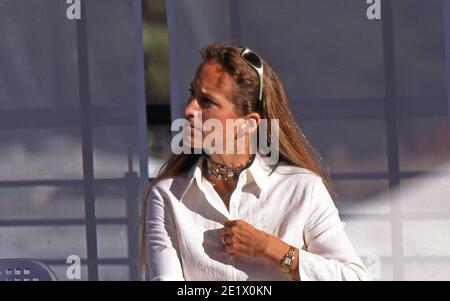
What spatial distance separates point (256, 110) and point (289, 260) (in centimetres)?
47

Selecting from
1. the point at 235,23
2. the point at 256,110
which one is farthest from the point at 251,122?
the point at 235,23

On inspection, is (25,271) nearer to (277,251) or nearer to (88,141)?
(88,141)

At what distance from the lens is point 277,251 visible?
277 centimetres

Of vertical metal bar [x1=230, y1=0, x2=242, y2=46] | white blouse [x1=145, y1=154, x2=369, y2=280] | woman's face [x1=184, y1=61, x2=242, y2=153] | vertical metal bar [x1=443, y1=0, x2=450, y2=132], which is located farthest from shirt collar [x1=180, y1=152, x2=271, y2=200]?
vertical metal bar [x1=443, y1=0, x2=450, y2=132]

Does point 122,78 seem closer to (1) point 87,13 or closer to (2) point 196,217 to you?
(1) point 87,13

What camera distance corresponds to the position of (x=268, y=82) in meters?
3.01

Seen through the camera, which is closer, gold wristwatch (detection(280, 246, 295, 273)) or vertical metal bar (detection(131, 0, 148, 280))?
gold wristwatch (detection(280, 246, 295, 273))

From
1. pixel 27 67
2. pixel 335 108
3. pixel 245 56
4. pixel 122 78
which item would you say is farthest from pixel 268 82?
pixel 27 67

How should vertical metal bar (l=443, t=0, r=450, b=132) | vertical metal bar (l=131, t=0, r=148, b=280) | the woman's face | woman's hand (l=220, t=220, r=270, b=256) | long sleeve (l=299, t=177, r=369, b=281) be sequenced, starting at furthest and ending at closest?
vertical metal bar (l=131, t=0, r=148, b=280), vertical metal bar (l=443, t=0, r=450, b=132), the woman's face, woman's hand (l=220, t=220, r=270, b=256), long sleeve (l=299, t=177, r=369, b=281)

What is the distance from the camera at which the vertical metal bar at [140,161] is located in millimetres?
3416

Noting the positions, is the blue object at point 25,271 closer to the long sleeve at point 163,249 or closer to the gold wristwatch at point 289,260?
the long sleeve at point 163,249

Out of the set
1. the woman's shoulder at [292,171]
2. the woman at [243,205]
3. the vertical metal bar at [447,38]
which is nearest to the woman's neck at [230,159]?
the woman at [243,205]

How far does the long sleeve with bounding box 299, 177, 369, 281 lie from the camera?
8.98 feet

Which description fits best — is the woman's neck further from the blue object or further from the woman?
the blue object
